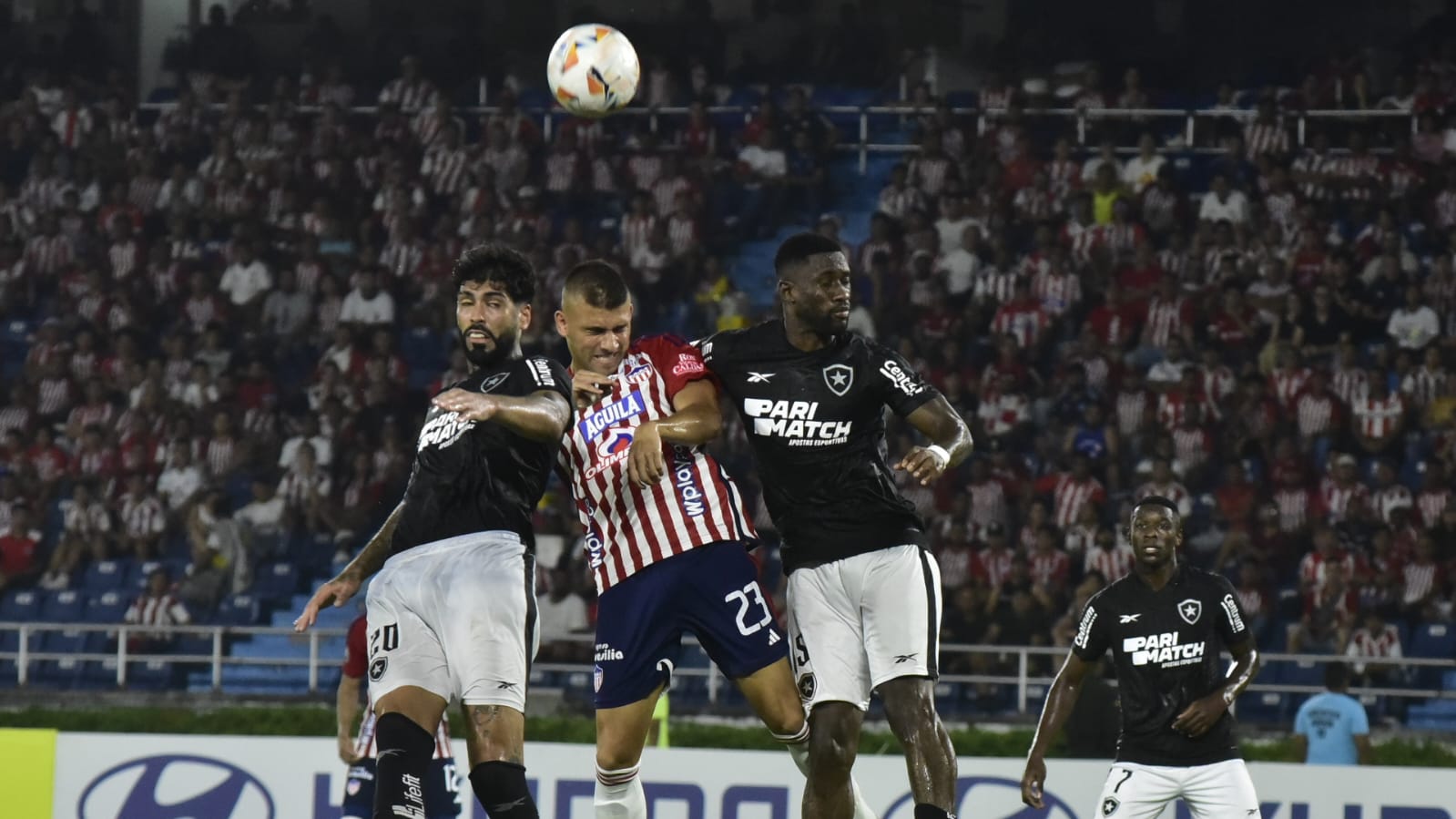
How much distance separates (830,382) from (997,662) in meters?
9.10

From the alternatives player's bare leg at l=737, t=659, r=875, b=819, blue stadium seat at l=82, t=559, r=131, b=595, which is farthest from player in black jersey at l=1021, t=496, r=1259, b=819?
blue stadium seat at l=82, t=559, r=131, b=595

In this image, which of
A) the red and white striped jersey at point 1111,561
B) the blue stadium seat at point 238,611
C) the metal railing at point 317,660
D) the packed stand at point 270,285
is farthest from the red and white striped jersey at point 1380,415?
the blue stadium seat at point 238,611

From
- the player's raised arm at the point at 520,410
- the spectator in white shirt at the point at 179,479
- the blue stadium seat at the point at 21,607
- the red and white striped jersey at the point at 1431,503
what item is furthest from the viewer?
the spectator in white shirt at the point at 179,479

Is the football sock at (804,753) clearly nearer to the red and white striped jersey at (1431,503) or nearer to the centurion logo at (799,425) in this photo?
the centurion logo at (799,425)

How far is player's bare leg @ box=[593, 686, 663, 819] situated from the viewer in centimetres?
726

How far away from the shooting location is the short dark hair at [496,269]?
682 centimetres

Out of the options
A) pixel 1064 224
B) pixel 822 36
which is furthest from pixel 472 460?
pixel 822 36

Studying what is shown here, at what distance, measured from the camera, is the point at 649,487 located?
7320mm

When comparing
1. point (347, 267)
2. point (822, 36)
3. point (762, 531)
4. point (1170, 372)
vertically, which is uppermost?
point (822, 36)

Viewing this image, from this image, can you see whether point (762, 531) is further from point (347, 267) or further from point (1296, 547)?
point (347, 267)

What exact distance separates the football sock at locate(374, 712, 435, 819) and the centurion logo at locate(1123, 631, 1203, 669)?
427 centimetres

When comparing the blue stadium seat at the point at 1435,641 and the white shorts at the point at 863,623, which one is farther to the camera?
the blue stadium seat at the point at 1435,641

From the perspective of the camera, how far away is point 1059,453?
57.0ft

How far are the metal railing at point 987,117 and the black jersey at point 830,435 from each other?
13917 millimetres
